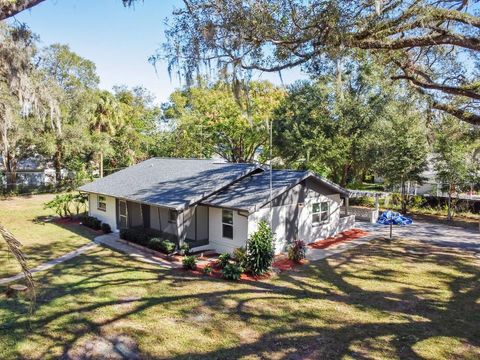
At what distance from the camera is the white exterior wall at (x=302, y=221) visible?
1458 cm

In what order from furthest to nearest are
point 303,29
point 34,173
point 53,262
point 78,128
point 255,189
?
point 34,173, point 78,128, point 255,189, point 53,262, point 303,29

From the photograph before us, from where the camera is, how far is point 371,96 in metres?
24.8

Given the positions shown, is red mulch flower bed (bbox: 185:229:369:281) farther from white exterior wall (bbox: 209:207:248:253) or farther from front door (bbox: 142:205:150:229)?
front door (bbox: 142:205:150:229)

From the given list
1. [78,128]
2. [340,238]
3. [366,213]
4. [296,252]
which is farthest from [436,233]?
[78,128]

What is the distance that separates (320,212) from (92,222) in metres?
12.3

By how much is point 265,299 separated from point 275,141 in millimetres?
17353

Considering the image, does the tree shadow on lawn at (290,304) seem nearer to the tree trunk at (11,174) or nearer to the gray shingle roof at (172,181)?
the gray shingle roof at (172,181)

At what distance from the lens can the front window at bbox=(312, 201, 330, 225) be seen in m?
17.3

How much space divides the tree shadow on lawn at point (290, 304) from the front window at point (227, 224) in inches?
118

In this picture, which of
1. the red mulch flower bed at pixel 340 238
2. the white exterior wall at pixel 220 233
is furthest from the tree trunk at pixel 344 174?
the white exterior wall at pixel 220 233

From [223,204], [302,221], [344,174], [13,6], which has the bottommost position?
[302,221]

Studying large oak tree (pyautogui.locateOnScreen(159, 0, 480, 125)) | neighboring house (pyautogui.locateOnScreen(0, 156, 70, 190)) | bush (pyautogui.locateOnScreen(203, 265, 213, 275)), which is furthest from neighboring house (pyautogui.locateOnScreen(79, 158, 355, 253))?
neighboring house (pyautogui.locateOnScreen(0, 156, 70, 190))

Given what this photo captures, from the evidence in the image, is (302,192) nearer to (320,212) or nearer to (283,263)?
(320,212)

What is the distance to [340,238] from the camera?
60.7 ft
